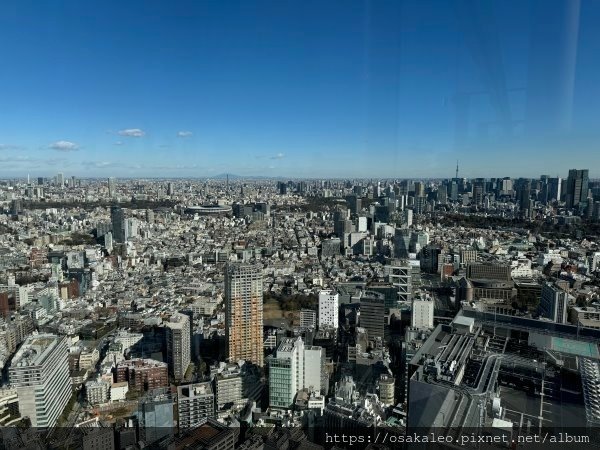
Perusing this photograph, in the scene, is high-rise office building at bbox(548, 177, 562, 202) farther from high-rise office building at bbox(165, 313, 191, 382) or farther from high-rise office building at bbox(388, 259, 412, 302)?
high-rise office building at bbox(165, 313, 191, 382)

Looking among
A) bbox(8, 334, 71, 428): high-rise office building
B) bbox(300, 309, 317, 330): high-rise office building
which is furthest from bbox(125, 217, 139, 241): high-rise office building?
bbox(8, 334, 71, 428): high-rise office building

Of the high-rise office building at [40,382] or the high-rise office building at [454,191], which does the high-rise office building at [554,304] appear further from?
the high-rise office building at [40,382]

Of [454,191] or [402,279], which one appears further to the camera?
[454,191]

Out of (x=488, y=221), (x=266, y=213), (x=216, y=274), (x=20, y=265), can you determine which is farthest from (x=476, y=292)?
(x=266, y=213)

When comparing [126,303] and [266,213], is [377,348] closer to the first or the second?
[126,303]

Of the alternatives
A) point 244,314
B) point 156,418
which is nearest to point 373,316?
point 244,314

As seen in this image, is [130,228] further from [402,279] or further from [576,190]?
[576,190]

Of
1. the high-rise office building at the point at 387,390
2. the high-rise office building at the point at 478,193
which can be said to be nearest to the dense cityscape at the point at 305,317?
the high-rise office building at the point at 387,390
